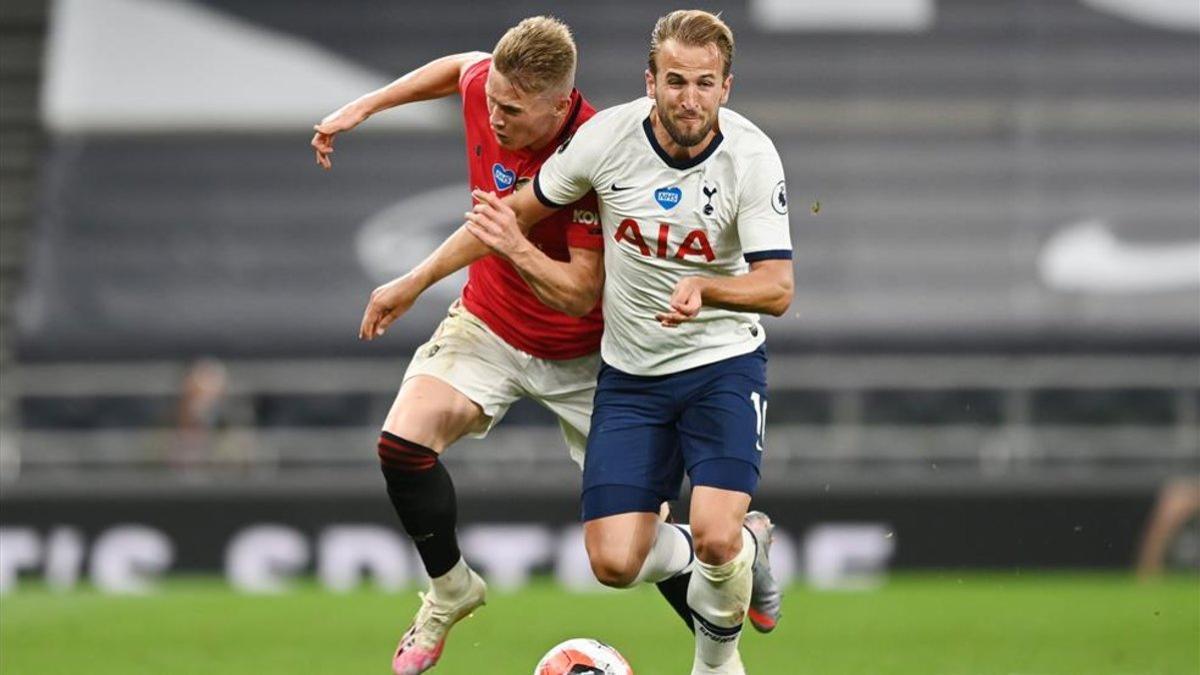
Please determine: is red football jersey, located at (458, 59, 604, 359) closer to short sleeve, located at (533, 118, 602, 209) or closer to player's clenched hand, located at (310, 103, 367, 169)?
short sleeve, located at (533, 118, 602, 209)

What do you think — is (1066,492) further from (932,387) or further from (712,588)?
(712,588)

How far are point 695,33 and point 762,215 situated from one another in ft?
2.02

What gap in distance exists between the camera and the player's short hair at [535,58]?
7070mm

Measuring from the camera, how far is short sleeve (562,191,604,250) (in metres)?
7.37

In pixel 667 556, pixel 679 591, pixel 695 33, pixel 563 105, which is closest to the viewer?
pixel 695 33

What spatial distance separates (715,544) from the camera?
7195mm

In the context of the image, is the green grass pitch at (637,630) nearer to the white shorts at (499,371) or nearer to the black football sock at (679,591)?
the black football sock at (679,591)

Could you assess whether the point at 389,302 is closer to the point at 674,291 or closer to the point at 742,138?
the point at 674,291

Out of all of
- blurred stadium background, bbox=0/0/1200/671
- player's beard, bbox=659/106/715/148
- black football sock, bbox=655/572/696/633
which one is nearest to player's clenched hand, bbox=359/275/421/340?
player's beard, bbox=659/106/715/148

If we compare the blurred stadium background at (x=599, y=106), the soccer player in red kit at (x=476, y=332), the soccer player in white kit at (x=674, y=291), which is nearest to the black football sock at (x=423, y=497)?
the soccer player in red kit at (x=476, y=332)

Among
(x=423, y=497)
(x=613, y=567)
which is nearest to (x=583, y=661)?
(x=613, y=567)

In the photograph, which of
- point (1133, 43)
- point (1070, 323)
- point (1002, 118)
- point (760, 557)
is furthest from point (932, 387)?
point (760, 557)

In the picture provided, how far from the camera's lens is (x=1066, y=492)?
49.2 ft

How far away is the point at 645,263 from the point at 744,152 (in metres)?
0.49
